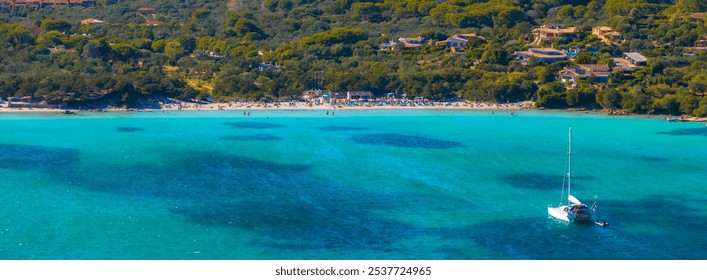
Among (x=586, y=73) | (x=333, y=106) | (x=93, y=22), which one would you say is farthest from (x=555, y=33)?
(x=93, y=22)

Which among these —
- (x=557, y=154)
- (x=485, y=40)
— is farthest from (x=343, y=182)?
(x=485, y=40)

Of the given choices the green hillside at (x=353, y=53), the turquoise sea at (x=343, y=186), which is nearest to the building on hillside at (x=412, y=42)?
the green hillside at (x=353, y=53)

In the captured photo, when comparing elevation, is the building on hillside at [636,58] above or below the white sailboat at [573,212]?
above

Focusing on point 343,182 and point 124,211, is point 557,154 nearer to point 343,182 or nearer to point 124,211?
point 343,182

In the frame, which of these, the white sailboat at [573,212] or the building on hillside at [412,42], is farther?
the building on hillside at [412,42]

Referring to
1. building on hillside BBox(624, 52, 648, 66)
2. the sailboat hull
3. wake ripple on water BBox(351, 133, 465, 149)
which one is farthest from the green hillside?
the sailboat hull

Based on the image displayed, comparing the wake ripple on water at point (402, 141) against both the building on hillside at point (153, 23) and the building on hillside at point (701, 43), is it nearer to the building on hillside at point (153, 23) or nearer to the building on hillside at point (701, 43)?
the building on hillside at point (701, 43)

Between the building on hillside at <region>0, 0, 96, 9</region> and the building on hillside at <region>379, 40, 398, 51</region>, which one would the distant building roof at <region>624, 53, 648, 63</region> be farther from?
the building on hillside at <region>0, 0, 96, 9</region>
